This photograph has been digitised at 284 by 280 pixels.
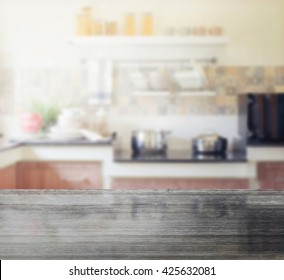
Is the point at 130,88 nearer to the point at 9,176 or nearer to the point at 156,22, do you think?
the point at 156,22

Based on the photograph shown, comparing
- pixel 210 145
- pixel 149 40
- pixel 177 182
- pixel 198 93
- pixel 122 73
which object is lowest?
pixel 177 182

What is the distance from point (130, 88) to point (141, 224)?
7.37 ft

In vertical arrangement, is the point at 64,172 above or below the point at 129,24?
below

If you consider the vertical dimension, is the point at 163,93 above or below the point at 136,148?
above

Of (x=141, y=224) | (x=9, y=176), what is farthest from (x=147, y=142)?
(x=141, y=224)

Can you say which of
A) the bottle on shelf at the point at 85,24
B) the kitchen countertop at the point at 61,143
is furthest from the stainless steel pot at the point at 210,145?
the bottle on shelf at the point at 85,24

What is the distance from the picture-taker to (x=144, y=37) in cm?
230

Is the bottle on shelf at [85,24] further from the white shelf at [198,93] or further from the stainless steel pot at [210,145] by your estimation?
the stainless steel pot at [210,145]

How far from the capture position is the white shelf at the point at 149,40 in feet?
7.54

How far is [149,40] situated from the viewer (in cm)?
231
